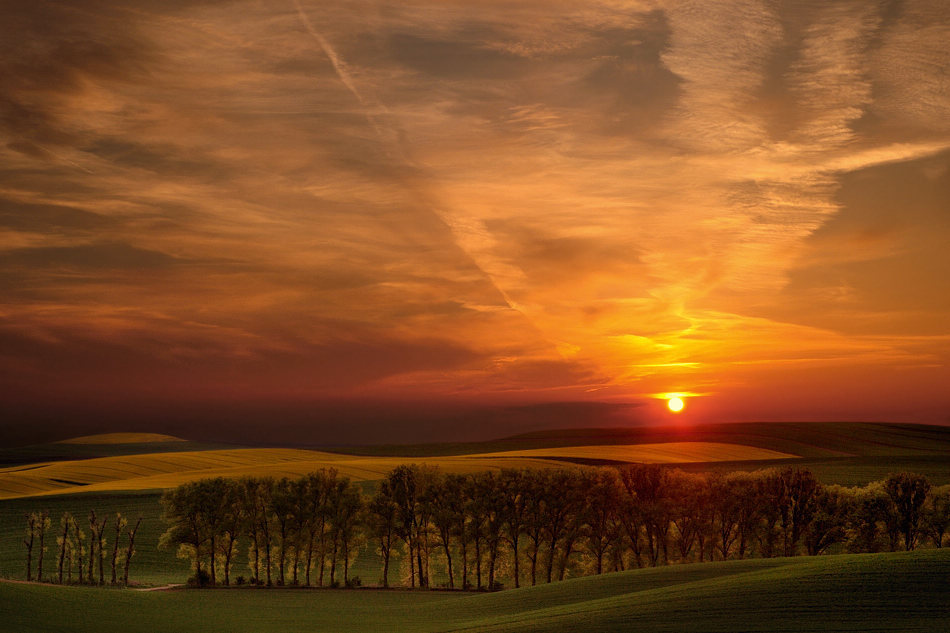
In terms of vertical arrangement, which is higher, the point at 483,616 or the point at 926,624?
the point at 926,624

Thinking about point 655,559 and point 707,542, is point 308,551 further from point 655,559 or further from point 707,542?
point 707,542

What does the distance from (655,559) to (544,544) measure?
1515cm

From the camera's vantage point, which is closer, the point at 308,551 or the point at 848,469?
the point at 308,551

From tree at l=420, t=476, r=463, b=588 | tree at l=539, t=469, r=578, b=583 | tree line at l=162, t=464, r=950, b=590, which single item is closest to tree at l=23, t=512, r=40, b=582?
tree line at l=162, t=464, r=950, b=590

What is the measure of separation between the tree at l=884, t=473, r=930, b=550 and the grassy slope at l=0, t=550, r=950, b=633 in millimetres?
41689

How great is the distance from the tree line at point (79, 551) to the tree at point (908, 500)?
271ft

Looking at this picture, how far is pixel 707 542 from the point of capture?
9988 centimetres

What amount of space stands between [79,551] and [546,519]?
6065 cm

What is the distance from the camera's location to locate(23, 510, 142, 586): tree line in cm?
9600

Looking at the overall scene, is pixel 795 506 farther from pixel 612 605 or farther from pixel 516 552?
pixel 612 605

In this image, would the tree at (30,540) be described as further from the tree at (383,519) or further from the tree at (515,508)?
the tree at (515,508)

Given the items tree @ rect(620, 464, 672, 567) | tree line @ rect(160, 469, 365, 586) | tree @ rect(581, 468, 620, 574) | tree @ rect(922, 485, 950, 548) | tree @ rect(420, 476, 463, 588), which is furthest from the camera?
tree @ rect(420, 476, 463, 588)

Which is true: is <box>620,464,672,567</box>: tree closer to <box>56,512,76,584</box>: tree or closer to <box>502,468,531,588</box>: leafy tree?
<box>502,468,531,588</box>: leafy tree

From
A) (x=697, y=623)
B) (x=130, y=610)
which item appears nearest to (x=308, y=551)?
(x=130, y=610)
